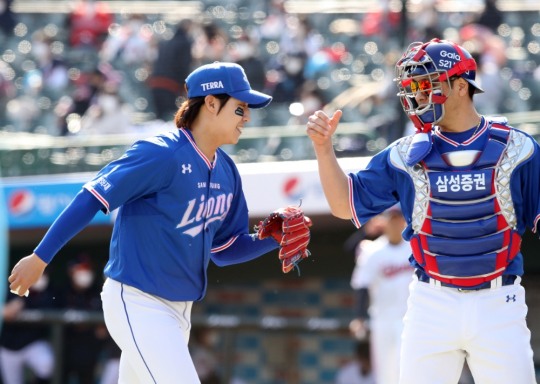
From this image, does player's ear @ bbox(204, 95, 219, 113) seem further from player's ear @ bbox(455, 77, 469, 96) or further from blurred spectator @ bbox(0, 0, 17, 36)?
blurred spectator @ bbox(0, 0, 17, 36)

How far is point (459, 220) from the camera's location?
402 cm

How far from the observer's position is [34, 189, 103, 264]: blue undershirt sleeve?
4059 mm

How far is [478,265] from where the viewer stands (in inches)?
157

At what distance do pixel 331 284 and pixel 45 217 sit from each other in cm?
269

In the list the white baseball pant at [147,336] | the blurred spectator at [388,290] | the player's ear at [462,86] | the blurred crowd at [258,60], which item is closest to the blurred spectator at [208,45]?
the blurred crowd at [258,60]

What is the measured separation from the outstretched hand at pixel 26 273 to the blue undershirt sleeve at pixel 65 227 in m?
0.03

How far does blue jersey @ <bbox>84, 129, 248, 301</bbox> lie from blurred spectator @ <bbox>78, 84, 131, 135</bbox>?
18.4 ft

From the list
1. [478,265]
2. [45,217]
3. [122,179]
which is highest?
[122,179]

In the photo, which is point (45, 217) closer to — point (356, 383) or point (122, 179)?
point (356, 383)

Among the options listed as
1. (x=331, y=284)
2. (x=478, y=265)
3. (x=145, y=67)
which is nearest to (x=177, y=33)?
(x=145, y=67)

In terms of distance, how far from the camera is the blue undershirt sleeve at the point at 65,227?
13.3 feet

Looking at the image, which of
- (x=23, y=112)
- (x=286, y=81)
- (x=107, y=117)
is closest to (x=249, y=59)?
(x=286, y=81)

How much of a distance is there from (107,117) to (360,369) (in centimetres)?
314

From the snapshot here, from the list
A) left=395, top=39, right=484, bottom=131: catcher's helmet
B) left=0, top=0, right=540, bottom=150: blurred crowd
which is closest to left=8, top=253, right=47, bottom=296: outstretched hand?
left=395, top=39, right=484, bottom=131: catcher's helmet
